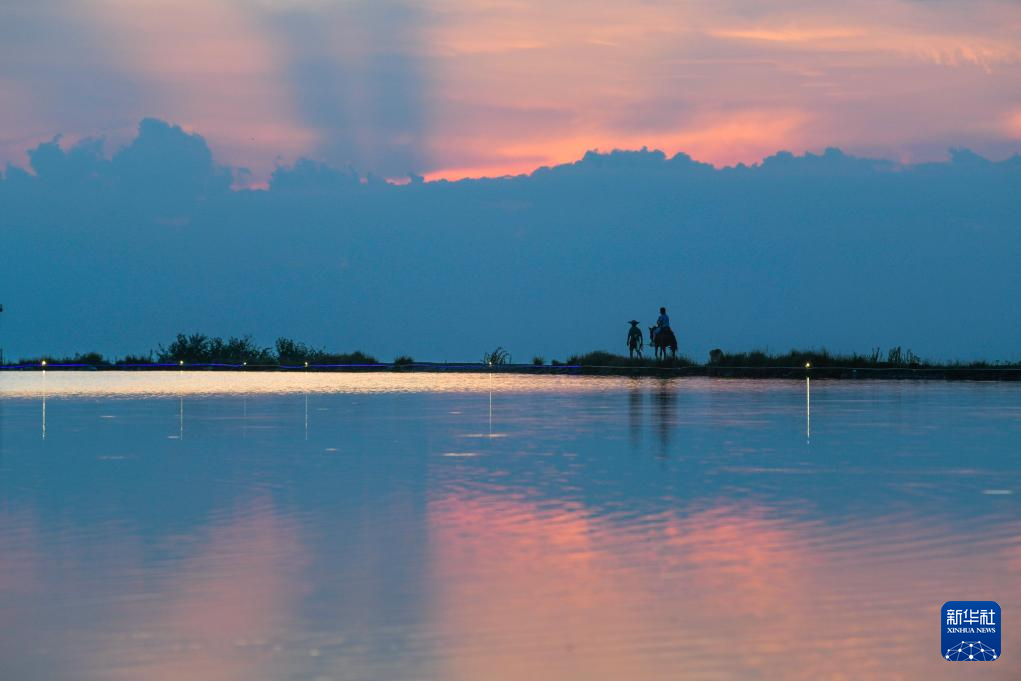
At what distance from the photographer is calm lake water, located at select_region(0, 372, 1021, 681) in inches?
242

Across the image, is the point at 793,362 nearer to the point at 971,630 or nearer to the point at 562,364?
the point at 562,364

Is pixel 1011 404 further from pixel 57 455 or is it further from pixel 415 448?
pixel 57 455

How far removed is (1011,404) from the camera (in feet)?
86.2

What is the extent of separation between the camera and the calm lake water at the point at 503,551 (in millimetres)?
6137

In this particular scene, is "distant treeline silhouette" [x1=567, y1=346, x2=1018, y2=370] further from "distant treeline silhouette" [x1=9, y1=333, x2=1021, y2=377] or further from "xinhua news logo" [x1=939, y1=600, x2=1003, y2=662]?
"xinhua news logo" [x1=939, y1=600, x2=1003, y2=662]

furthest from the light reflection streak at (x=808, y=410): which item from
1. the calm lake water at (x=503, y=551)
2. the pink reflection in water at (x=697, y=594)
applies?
the pink reflection in water at (x=697, y=594)

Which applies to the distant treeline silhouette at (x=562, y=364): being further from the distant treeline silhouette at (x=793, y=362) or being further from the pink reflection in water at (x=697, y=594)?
the pink reflection in water at (x=697, y=594)

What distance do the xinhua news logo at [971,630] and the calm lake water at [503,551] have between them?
9cm

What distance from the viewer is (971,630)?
6.41m

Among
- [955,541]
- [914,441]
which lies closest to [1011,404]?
[914,441]

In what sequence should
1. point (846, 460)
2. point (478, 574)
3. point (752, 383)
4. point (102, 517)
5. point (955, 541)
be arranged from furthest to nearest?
point (752, 383), point (846, 460), point (102, 517), point (955, 541), point (478, 574)

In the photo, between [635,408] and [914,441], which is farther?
[635,408]

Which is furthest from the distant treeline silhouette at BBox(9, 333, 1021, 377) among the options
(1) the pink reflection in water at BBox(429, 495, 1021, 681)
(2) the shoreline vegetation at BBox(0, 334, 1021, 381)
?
(1) the pink reflection in water at BBox(429, 495, 1021, 681)

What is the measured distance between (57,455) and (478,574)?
9311 millimetres
